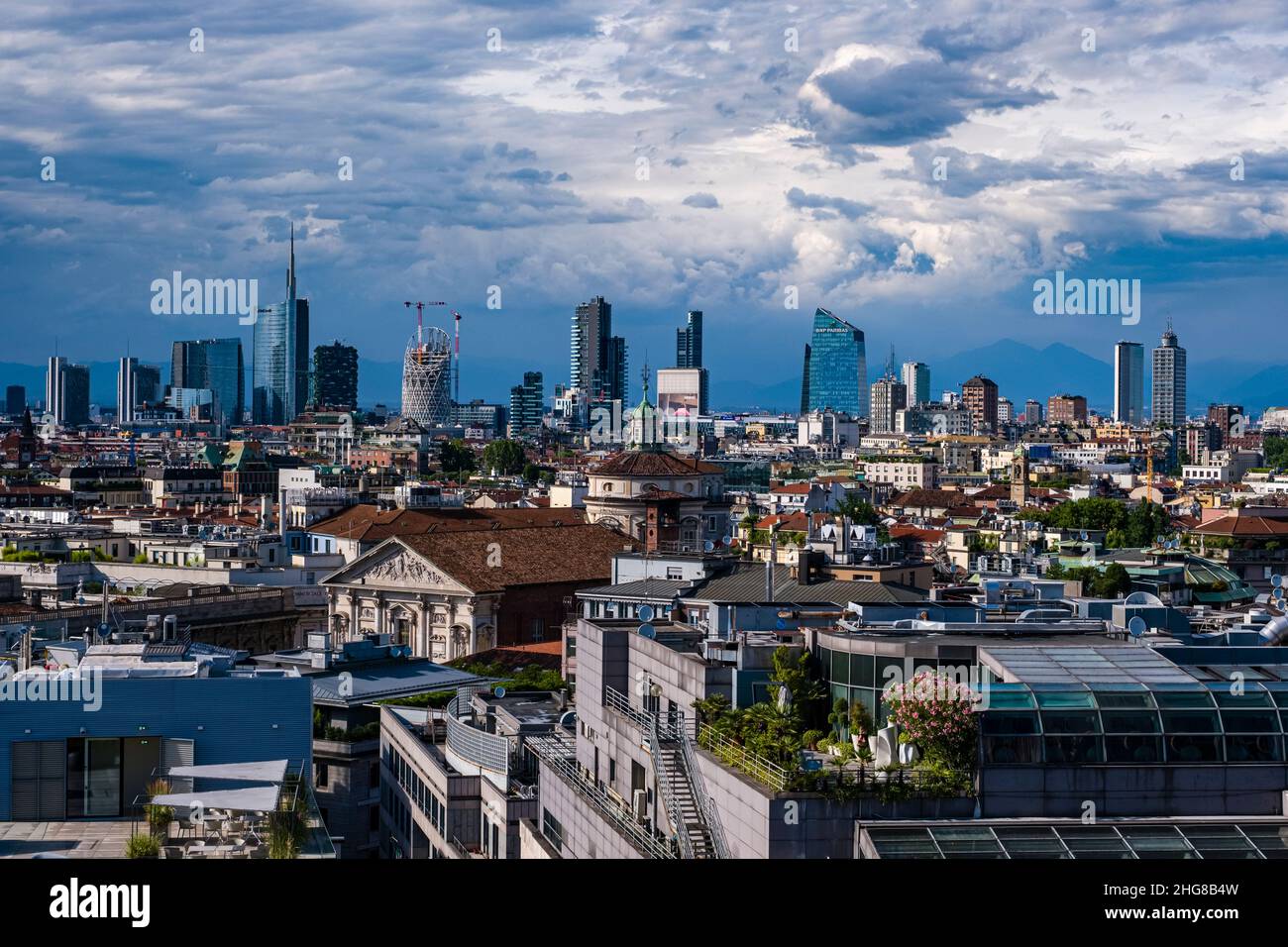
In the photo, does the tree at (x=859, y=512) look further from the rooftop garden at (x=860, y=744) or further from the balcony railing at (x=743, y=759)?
the balcony railing at (x=743, y=759)

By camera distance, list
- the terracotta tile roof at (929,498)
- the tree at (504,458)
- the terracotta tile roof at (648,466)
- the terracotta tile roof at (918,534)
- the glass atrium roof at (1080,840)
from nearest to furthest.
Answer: the glass atrium roof at (1080,840), the terracotta tile roof at (648,466), the terracotta tile roof at (918,534), the terracotta tile roof at (929,498), the tree at (504,458)

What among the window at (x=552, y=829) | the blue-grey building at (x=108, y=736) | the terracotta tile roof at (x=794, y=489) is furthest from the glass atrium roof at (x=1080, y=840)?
the terracotta tile roof at (x=794, y=489)

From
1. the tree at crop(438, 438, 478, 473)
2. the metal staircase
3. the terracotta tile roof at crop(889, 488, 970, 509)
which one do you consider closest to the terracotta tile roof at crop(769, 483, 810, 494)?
the terracotta tile roof at crop(889, 488, 970, 509)

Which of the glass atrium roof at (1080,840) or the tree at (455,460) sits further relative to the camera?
the tree at (455,460)

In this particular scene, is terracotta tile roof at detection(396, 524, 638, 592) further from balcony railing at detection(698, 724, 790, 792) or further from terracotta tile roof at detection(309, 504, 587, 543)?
balcony railing at detection(698, 724, 790, 792)
